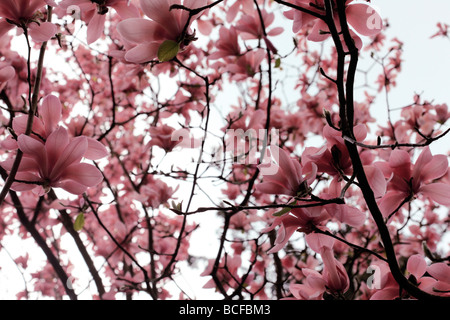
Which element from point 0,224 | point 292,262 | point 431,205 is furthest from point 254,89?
point 0,224

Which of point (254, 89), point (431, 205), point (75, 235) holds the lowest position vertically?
point (75, 235)

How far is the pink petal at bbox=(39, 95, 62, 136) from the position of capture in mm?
789

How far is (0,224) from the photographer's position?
2998 mm

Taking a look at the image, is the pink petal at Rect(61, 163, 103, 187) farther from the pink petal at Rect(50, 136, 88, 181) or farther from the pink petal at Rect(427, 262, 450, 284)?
the pink petal at Rect(427, 262, 450, 284)

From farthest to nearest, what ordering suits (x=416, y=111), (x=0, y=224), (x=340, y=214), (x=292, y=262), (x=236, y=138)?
(x=0, y=224)
(x=292, y=262)
(x=416, y=111)
(x=236, y=138)
(x=340, y=214)

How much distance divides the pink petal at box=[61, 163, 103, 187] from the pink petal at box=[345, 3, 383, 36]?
26.8 inches

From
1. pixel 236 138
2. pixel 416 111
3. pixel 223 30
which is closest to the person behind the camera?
pixel 223 30

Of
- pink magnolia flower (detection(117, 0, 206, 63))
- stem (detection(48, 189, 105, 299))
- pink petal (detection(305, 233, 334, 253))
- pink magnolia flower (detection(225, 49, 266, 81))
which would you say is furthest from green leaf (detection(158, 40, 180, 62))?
stem (detection(48, 189, 105, 299))

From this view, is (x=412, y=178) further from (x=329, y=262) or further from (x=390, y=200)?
(x=329, y=262)

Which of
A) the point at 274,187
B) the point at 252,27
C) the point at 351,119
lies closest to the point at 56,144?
the point at 274,187

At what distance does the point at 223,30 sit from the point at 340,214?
1.12 meters

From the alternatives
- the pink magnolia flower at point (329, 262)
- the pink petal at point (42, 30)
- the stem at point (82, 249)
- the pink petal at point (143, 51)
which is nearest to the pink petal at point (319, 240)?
the pink magnolia flower at point (329, 262)
